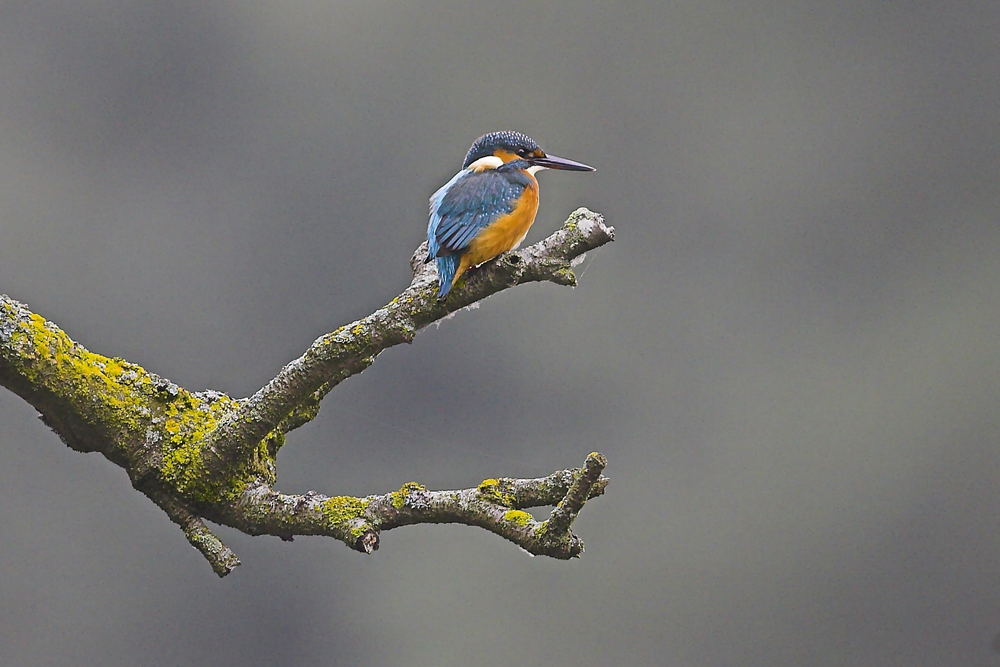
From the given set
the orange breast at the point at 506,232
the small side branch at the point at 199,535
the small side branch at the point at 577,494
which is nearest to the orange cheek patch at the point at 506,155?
the orange breast at the point at 506,232

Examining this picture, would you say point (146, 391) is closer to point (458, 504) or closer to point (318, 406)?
point (318, 406)

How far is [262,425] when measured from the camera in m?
2.25

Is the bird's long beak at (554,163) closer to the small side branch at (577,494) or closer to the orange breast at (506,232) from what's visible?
the orange breast at (506,232)

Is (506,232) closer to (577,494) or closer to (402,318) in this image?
(402,318)

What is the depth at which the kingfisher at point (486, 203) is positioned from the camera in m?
2.18

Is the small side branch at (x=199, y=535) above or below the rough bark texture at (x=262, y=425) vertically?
below

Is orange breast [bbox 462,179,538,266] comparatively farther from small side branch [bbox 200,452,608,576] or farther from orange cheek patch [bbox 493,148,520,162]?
small side branch [bbox 200,452,608,576]

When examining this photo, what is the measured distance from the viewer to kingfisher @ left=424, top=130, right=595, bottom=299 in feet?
7.16

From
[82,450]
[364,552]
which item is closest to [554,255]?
[364,552]

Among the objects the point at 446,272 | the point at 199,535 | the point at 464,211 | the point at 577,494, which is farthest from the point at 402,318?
the point at 199,535

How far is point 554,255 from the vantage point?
6.61 feet

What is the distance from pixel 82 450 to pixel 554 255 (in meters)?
1.23

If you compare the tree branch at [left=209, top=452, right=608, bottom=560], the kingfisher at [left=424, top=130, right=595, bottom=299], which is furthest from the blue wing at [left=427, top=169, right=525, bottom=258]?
the tree branch at [left=209, top=452, right=608, bottom=560]

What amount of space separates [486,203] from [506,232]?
0.26 ft
